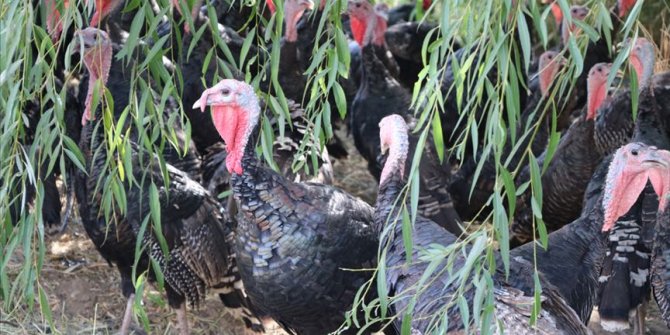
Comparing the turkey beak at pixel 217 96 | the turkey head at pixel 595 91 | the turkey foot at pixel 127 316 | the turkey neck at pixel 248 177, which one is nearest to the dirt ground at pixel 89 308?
the turkey foot at pixel 127 316

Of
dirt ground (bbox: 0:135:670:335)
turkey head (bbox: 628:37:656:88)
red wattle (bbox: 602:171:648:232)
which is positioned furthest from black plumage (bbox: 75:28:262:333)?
turkey head (bbox: 628:37:656:88)

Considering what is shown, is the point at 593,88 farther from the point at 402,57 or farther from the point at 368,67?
the point at 402,57

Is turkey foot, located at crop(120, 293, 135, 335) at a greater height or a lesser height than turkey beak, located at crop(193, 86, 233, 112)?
lesser

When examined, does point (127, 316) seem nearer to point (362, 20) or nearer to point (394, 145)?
point (394, 145)

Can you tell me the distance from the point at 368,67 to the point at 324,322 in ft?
7.09

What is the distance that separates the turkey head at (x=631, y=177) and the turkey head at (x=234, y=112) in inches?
53.2

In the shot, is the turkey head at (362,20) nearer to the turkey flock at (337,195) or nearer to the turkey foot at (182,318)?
the turkey flock at (337,195)

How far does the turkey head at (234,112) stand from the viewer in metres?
3.83

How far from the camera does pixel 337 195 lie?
4031mm

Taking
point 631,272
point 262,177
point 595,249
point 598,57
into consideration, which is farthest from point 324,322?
point 598,57

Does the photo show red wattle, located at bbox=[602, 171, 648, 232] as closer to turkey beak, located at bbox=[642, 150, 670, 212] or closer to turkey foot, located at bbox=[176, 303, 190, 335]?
turkey beak, located at bbox=[642, 150, 670, 212]

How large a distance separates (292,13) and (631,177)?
230 cm

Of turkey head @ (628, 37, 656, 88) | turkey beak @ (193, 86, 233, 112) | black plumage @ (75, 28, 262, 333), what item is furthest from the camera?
turkey head @ (628, 37, 656, 88)

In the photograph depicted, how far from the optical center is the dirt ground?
5.00 m
